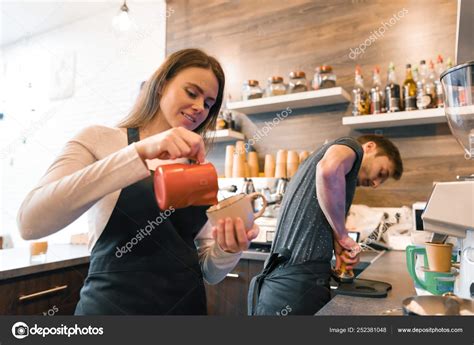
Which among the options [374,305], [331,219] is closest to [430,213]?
[374,305]

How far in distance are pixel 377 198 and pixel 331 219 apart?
1045 millimetres

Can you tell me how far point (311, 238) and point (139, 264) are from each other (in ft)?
2.03

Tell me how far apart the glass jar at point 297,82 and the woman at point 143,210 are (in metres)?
1.40

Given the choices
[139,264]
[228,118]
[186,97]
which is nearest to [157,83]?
[186,97]

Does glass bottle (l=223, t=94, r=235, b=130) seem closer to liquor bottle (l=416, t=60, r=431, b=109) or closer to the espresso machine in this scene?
liquor bottle (l=416, t=60, r=431, b=109)

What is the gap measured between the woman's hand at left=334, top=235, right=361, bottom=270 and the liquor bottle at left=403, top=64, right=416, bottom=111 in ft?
3.35

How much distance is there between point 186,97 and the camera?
0.77 meters

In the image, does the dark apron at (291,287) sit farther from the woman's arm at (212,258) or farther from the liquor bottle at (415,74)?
the liquor bottle at (415,74)

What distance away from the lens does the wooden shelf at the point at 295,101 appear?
80.6 inches

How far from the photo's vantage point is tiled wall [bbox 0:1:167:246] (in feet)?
9.74

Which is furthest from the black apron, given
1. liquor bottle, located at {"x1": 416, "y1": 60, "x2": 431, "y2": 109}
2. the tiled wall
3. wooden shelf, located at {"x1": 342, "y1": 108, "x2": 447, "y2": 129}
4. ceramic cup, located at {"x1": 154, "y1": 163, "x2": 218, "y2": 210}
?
the tiled wall

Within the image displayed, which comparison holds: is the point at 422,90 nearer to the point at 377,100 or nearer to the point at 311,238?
the point at 377,100

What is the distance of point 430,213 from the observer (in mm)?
672

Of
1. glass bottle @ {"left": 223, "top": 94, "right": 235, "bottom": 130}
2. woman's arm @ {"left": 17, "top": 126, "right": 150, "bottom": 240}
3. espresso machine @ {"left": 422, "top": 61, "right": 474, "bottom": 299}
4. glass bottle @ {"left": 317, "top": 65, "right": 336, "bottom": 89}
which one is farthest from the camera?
glass bottle @ {"left": 223, "top": 94, "right": 235, "bottom": 130}
